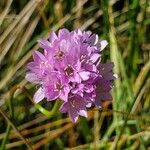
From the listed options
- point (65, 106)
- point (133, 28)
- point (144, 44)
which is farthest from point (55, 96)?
point (144, 44)

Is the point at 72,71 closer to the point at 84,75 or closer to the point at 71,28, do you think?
the point at 84,75

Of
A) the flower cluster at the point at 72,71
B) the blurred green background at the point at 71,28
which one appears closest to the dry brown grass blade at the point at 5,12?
the blurred green background at the point at 71,28

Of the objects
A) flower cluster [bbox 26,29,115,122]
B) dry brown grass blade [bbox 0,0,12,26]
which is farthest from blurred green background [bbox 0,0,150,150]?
flower cluster [bbox 26,29,115,122]

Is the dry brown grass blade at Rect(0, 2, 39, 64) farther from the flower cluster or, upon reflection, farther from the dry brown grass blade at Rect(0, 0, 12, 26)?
the flower cluster

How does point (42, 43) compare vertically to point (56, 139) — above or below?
above

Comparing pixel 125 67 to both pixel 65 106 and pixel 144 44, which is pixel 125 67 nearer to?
pixel 144 44

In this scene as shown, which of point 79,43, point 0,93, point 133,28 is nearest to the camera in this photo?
point 79,43
